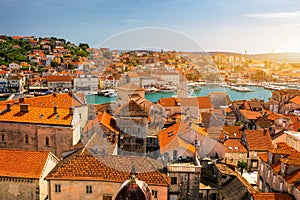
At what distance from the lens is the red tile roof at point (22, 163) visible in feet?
36.2

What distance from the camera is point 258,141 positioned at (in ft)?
63.6

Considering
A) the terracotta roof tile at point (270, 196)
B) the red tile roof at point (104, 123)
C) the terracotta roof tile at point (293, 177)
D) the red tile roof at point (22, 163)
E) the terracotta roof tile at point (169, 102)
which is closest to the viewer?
the red tile roof at point (22, 163)

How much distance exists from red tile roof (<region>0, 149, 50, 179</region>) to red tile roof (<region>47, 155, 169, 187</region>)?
0.79 metres

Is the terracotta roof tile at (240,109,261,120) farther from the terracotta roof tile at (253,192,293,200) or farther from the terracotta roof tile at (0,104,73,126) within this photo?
the terracotta roof tile at (0,104,73,126)

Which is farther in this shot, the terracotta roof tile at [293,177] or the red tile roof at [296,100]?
the red tile roof at [296,100]

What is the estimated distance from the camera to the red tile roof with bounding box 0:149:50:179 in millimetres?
11023

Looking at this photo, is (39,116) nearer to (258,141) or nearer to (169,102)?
(169,102)

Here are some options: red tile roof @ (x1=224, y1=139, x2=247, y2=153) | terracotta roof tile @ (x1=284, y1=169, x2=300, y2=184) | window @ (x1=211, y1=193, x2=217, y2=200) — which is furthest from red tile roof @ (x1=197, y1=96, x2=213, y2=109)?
terracotta roof tile @ (x1=284, y1=169, x2=300, y2=184)

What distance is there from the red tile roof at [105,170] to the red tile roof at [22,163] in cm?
79

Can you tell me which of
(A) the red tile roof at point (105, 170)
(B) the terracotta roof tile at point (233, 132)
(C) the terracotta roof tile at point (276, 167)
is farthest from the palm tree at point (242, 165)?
(A) the red tile roof at point (105, 170)

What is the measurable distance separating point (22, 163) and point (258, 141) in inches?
555

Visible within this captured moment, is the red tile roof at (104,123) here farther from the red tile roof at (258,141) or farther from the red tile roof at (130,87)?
the red tile roof at (258,141)

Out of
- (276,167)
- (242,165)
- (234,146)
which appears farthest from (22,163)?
(234,146)

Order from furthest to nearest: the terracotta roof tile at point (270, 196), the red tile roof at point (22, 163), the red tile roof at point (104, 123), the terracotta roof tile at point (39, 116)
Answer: the red tile roof at point (104, 123)
the terracotta roof tile at point (39, 116)
the terracotta roof tile at point (270, 196)
the red tile roof at point (22, 163)
